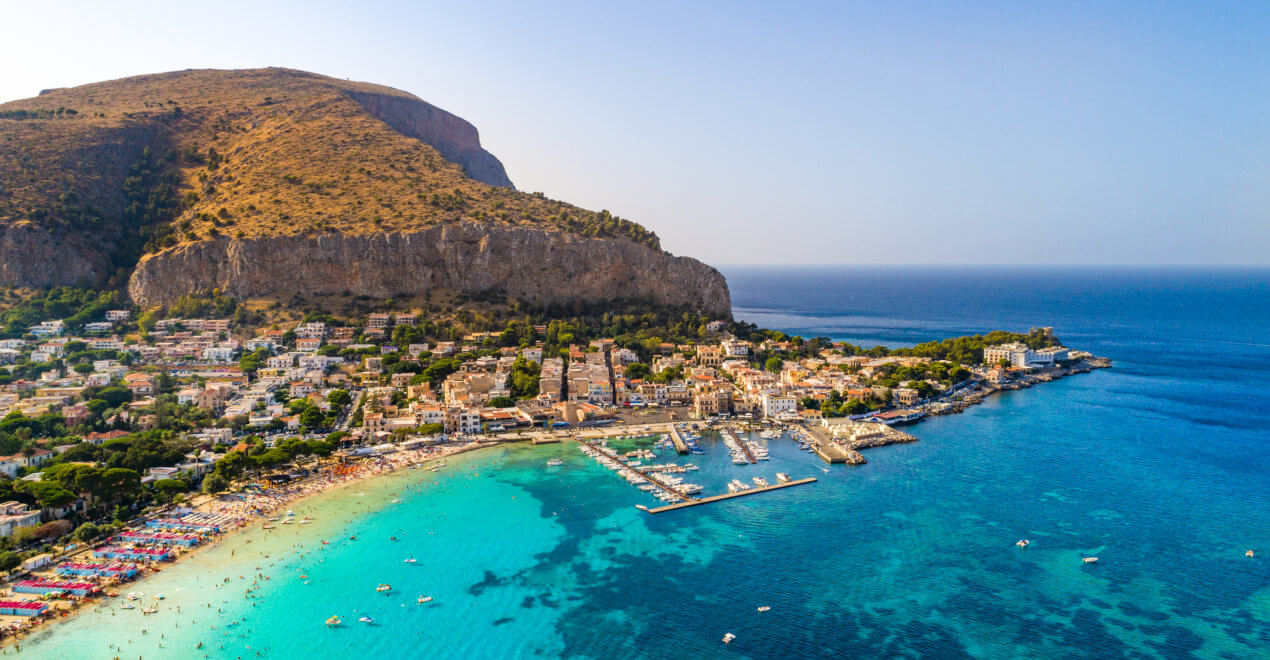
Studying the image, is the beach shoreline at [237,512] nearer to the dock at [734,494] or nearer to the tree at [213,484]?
the tree at [213,484]

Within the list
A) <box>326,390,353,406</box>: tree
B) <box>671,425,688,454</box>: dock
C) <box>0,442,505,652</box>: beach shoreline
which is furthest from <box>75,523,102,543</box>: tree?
<box>671,425,688,454</box>: dock

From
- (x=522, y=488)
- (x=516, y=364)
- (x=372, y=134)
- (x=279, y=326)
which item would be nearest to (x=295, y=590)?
(x=522, y=488)

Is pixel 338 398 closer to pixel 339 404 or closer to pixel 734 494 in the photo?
pixel 339 404

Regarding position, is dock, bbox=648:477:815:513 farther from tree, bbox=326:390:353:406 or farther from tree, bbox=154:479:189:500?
tree, bbox=326:390:353:406

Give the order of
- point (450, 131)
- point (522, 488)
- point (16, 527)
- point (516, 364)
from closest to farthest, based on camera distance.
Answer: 1. point (16, 527)
2. point (522, 488)
3. point (516, 364)
4. point (450, 131)

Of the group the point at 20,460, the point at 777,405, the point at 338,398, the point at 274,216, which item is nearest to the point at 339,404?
the point at 338,398

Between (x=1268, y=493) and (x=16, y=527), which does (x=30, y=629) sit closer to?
(x=16, y=527)
